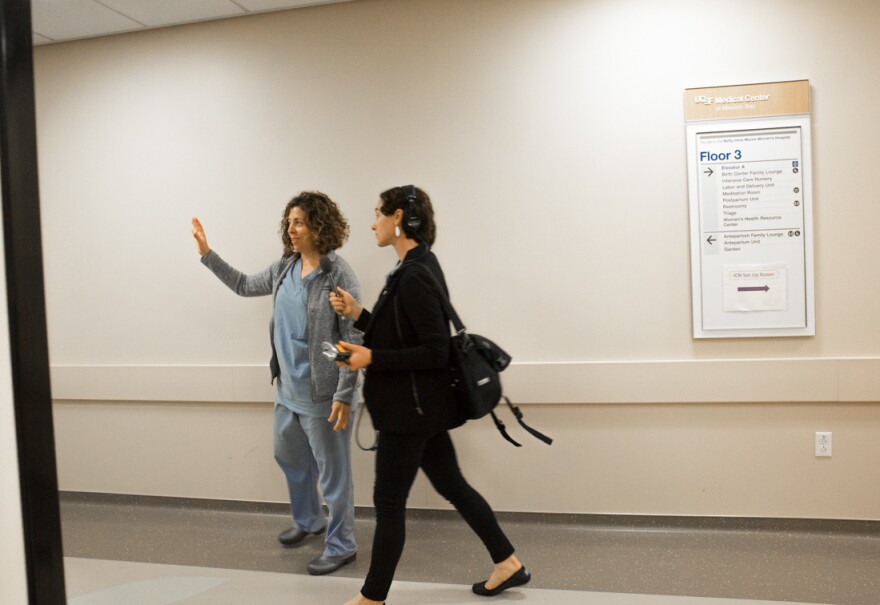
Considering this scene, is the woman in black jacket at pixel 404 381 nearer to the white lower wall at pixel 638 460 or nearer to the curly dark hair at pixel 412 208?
the curly dark hair at pixel 412 208

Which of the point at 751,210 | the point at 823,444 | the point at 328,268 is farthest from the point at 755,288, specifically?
the point at 328,268

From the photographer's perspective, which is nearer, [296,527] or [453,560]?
[453,560]

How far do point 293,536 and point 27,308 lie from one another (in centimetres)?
251

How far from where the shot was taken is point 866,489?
2984mm

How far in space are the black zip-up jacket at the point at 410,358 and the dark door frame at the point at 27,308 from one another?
1322mm

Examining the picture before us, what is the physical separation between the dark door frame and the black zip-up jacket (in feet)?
4.34

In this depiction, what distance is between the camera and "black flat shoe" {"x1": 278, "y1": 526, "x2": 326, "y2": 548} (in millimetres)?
3123

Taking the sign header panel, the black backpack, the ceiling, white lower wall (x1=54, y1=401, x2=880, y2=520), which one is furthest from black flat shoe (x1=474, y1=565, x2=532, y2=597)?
the ceiling

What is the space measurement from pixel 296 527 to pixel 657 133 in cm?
244

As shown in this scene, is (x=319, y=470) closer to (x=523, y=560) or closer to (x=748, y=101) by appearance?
(x=523, y=560)

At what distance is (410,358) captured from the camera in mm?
2172

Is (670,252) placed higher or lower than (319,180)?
lower

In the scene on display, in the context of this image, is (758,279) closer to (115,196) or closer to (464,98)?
(464,98)

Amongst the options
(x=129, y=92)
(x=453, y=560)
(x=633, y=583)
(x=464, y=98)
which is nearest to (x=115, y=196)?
(x=129, y=92)
